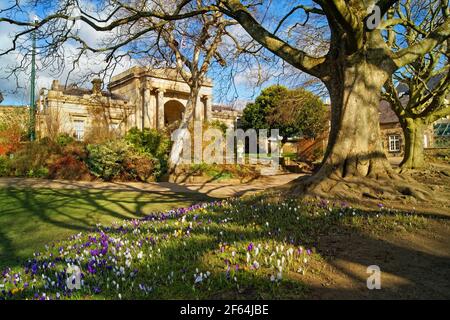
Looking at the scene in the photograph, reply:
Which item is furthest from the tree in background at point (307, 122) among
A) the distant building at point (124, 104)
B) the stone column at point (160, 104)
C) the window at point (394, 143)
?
the window at point (394, 143)

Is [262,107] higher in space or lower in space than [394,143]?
higher

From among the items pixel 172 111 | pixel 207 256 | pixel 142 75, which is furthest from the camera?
pixel 172 111

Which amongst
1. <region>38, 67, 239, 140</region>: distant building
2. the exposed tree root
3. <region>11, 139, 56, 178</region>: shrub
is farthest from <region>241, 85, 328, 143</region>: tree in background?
the exposed tree root

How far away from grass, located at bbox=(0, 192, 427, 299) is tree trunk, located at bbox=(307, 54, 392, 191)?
3.89 feet

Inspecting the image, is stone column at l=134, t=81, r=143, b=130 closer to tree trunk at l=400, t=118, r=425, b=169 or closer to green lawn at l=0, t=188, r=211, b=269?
green lawn at l=0, t=188, r=211, b=269

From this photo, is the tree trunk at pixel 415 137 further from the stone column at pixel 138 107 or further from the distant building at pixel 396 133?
the distant building at pixel 396 133

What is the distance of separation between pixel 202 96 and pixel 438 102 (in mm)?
25264

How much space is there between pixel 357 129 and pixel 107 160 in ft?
42.5

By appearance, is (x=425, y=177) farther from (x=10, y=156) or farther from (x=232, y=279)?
(x=10, y=156)

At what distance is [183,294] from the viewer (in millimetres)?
2820

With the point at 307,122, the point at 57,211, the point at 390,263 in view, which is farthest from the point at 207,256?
the point at 307,122

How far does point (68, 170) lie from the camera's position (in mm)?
16500

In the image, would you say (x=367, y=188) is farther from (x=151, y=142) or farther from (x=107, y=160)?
(x=151, y=142)
